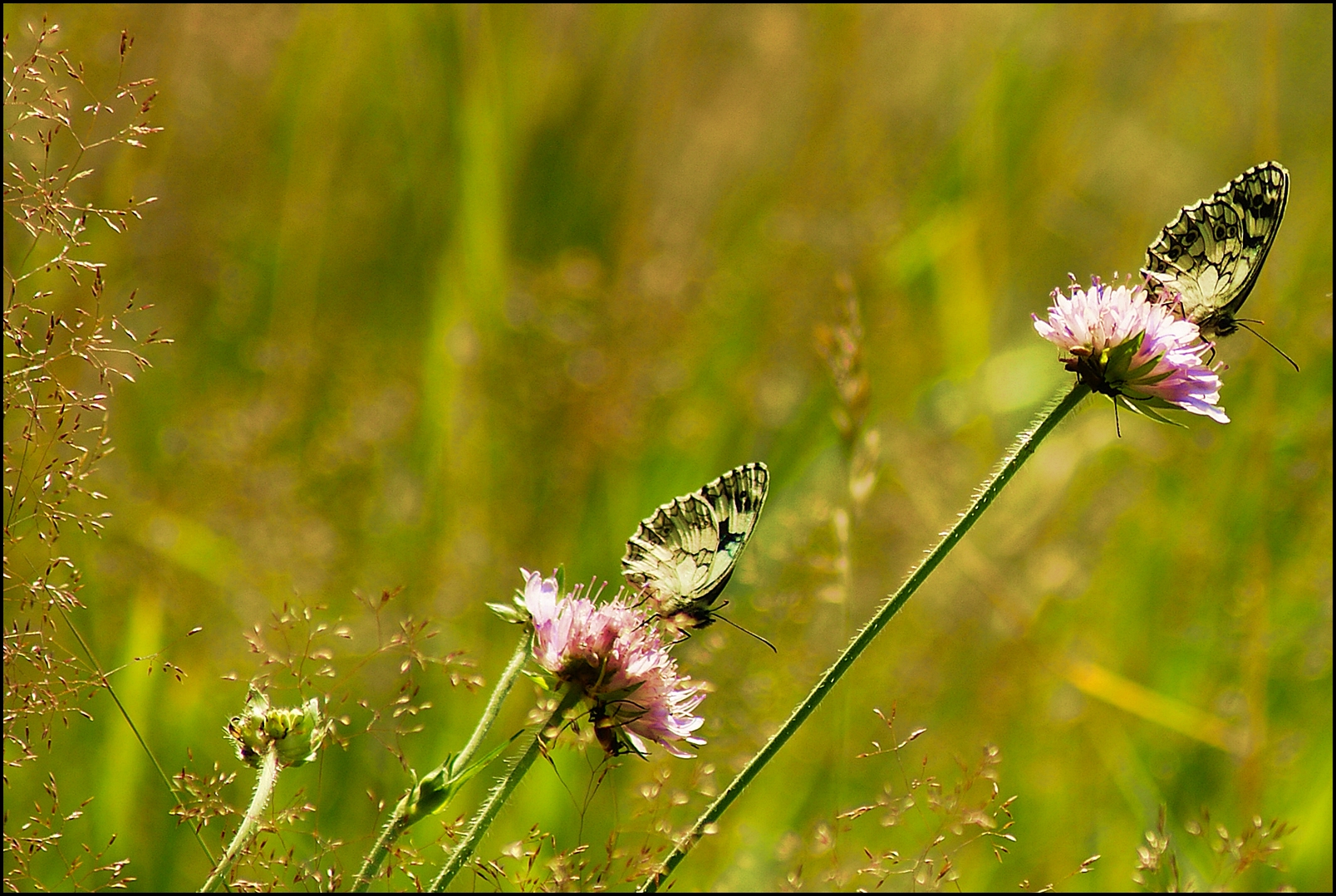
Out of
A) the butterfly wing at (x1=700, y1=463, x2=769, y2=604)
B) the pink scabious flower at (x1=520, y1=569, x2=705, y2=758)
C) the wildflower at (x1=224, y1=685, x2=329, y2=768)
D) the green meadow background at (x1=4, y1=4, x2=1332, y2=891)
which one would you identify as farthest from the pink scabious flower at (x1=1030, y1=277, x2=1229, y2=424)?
the wildflower at (x1=224, y1=685, x2=329, y2=768)

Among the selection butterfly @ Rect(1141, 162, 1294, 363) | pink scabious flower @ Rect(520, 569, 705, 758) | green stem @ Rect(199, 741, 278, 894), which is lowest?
green stem @ Rect(199, 741, 278, 894)

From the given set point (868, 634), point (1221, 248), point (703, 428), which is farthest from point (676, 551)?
point (703, 428)

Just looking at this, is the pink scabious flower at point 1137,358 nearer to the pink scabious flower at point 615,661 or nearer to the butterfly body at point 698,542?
the butterfly body at point 698,542

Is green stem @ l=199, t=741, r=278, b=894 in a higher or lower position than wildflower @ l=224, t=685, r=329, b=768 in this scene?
lower

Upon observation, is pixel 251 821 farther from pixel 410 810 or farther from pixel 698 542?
pixel 698 542

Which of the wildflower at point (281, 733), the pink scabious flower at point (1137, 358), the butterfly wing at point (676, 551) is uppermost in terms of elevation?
the pink scabious flower at point (1137, 358)

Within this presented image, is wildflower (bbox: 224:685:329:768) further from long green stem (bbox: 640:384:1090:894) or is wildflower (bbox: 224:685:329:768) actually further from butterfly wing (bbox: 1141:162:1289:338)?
butterfly wing (bbox: 1141:162:1289:338)

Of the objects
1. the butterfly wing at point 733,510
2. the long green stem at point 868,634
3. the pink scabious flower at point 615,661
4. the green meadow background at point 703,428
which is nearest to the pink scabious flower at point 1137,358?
the long green stem at point 868,634

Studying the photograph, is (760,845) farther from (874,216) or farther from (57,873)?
(874,216)
